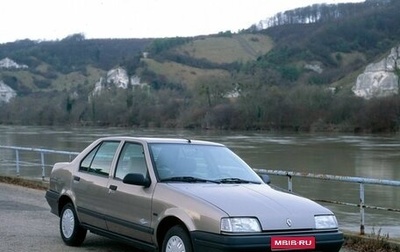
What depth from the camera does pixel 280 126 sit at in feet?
340

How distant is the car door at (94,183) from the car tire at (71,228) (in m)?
0.20

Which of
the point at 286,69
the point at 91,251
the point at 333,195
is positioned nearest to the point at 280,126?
the point at 286,69

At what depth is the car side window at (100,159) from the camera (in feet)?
26.0

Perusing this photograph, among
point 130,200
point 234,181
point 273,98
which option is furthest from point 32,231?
point 273,98

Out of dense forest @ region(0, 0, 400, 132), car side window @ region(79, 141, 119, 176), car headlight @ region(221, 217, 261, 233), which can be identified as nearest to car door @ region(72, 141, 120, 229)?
car side window @ region(79, 141, 119, 176)

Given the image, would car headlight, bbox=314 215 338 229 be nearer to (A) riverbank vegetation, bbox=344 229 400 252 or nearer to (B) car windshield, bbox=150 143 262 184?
(B) car windshield, bbox=150 143 262 184

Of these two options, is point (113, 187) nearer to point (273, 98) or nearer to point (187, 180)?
point (187, 180)

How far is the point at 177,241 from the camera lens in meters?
6.37

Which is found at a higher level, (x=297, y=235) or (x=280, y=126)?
(x=297, y=235)

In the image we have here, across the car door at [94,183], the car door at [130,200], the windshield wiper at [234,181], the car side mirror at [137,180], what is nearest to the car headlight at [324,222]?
the windshield wiper at [234,181]

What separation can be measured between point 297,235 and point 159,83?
184 m

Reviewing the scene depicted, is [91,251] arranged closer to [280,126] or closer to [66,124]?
[280,126]

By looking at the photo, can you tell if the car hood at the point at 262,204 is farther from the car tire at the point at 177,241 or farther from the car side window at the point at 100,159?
the car side window at the point at 100,159

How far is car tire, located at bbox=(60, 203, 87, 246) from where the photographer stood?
8.38 meters
